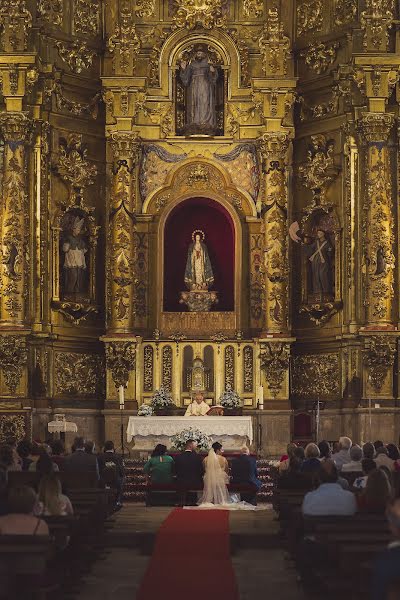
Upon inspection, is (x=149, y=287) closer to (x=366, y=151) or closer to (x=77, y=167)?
(x=77, y=167)

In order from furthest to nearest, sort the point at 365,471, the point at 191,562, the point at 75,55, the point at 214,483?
the point at 75,55 < the point at 214,483 < the point at 365,471 < the point at 191,562

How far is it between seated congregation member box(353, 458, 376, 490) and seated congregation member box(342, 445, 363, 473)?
0.68 metres

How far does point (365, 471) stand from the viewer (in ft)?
66.3

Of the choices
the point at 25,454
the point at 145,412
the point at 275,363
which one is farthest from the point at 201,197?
the point at 25,454

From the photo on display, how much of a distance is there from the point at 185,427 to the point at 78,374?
4.17 m

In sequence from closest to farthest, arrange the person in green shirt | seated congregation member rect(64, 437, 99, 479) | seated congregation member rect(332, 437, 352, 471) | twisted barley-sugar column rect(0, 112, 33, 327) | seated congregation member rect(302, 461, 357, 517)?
seated congregation member rect(302, 461, 357, 517) < seated congregation member rect(64, 437, 99, 479) < seated congregation member rect(332, 437, 352, 471) < the person in green shirt < twisted barley-sugar column rect(0, 112, 33, 327)

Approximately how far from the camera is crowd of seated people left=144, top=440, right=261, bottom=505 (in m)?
29.4

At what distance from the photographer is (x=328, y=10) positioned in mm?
36844

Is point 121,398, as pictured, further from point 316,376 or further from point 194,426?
point 316,376

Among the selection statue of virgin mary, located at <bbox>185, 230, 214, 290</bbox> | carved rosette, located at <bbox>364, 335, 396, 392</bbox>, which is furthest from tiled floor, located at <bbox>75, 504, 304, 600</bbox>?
statue of virgin mary, located at <bbox>185, 230, 214, 290</bbox>

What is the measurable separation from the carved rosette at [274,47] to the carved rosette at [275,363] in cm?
694

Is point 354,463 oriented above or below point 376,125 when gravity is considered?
below

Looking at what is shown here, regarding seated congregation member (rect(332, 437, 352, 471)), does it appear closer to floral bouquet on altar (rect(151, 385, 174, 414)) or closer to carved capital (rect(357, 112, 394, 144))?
floral bouquet on altar (rect(151, 385, 174, 414))

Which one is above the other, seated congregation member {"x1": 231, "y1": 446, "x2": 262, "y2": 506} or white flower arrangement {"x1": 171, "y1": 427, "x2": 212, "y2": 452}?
white flower arrangement {"x1": 171, "y1": 427, "x2": 212, "y2": 452}
